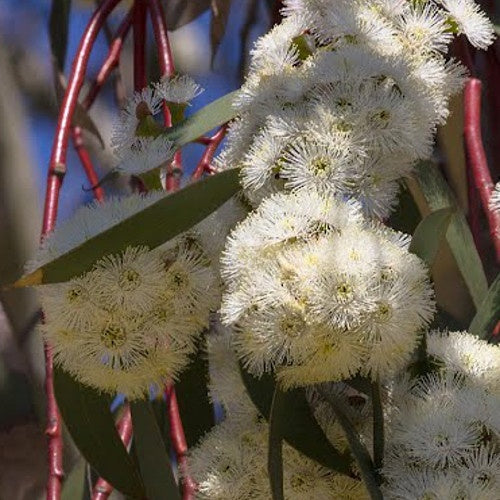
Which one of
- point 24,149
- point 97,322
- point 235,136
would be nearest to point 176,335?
point 97,322

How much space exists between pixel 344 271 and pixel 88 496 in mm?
467

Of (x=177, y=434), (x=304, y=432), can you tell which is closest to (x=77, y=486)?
(x=177, y=434)

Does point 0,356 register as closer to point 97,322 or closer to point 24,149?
point 24,149

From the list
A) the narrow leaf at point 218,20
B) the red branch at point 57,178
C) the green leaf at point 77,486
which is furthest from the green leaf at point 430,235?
the narrow leaf at point 218,20

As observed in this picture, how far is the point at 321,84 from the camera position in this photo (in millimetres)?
791

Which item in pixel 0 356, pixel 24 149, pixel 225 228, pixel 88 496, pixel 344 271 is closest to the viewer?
pixel 344 271

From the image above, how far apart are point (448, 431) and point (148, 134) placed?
29 centimetres

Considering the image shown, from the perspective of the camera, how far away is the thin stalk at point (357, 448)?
2.29ft

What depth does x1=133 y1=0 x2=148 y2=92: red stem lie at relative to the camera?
1205 millimetres

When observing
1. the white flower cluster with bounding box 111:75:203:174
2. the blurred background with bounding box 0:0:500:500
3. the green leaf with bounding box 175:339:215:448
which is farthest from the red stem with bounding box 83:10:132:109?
the green leaf with bounding box 175:339:215:448

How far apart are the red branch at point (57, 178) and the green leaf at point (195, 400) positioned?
0.32 feet

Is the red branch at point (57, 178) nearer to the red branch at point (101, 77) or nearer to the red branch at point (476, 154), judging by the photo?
the red branch at point (101, 77)

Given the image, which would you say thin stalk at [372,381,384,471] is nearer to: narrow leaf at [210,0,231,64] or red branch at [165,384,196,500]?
red branch at [165,384,196,500]

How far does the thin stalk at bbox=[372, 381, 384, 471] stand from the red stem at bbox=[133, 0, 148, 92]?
20.5 inches
